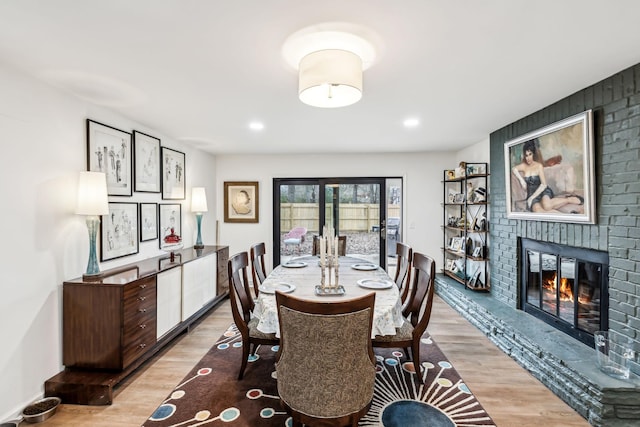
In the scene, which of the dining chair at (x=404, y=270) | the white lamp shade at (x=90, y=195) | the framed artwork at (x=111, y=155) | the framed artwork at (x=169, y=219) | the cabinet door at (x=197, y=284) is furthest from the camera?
the framed artwork at (x=169, y=219)

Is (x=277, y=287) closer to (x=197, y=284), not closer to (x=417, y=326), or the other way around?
(x=417, y=326)

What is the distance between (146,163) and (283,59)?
246cm

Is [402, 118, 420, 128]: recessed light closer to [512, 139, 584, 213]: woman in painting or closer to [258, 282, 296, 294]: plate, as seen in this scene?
[512, 139, 584, 213]: woman in painting

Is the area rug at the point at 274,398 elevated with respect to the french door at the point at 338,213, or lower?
lower

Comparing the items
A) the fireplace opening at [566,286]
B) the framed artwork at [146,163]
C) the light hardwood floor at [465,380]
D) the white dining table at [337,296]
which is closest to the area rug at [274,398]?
the light hardwood floor at [465,380]

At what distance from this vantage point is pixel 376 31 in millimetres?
1730

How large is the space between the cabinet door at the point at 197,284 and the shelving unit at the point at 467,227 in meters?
3.48

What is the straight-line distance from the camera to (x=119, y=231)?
321 centimetres

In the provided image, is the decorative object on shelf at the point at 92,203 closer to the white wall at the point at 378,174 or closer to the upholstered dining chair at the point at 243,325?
the upholstered dining chair at the point at 243,325

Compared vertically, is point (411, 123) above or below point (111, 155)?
above

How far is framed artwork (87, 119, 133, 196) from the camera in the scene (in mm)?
2842

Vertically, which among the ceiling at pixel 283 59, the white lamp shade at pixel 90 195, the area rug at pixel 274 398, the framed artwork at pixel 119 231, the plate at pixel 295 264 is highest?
the ceiling at pixel 283 59

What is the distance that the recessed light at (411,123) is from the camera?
3.49m

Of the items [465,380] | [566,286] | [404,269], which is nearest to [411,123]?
[404,269]
